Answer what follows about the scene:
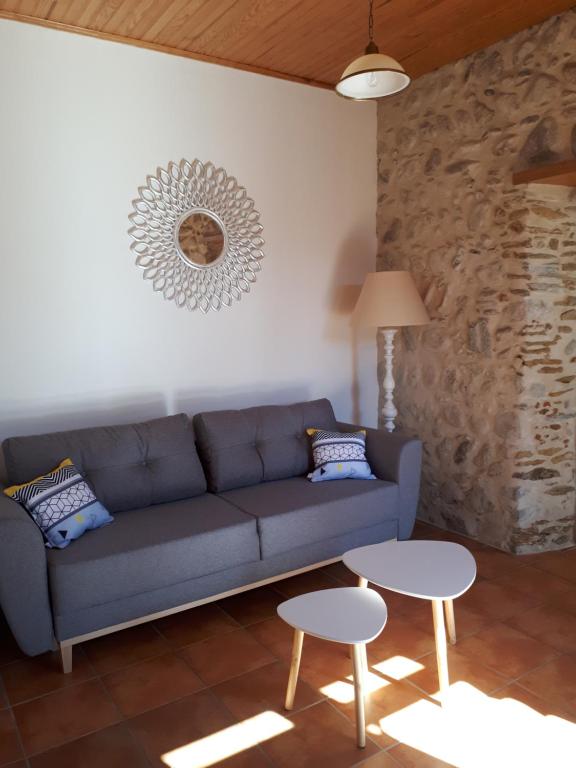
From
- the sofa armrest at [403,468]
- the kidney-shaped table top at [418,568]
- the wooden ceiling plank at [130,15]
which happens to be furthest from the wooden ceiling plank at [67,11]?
the kidney-shaped table top at [418,568]

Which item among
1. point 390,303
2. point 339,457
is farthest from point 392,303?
point 339,457

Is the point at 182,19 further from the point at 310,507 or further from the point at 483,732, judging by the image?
the point at 483,732

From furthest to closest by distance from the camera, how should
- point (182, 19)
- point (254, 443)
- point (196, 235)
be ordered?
point (196, 235)
point (254, 443)
point (182, 19)

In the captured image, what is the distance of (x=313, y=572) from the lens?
3.33m

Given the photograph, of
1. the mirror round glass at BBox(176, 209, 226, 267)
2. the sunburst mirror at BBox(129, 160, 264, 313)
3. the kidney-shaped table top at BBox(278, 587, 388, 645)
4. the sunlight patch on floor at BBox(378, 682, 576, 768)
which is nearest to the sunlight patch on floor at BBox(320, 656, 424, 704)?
the sunlight patch on floor at BBox(378, 682, 576, 768)

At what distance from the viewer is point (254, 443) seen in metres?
3.38

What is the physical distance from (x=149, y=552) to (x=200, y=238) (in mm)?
1806

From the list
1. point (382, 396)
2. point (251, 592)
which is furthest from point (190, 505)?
point (382, 396)

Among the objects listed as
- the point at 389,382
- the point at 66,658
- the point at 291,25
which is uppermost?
the point at 291,25

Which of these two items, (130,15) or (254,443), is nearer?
(130,15)

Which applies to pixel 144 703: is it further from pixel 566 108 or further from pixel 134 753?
pixel 566 108

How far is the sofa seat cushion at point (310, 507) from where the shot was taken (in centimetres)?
289

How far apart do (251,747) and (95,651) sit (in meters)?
0.91

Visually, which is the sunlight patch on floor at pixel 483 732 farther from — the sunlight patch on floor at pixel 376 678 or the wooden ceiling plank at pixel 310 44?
the wooden ceiling plank at pixel 310 44
